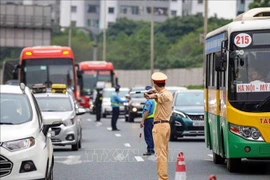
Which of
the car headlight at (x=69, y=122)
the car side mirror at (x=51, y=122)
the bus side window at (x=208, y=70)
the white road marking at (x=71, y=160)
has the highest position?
the bus side window at (x=208, y=70)

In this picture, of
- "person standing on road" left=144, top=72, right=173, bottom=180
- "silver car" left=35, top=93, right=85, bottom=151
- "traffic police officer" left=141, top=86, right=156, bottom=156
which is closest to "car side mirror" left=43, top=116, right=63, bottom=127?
"person standing on road" left=144, top=72, right=173, bottom=180

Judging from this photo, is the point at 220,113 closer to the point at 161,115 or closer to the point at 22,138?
the point at 161,115

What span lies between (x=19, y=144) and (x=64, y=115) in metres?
13.7

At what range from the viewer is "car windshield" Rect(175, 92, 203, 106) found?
3184cm

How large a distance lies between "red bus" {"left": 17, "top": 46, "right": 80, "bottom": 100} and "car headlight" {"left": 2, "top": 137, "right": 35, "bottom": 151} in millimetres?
30222

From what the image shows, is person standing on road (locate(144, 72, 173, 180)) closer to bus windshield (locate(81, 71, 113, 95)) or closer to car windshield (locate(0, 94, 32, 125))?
car windshield (locate(0, 94, 32, 125))

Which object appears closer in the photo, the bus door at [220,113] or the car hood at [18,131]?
the car hood at [18,131]

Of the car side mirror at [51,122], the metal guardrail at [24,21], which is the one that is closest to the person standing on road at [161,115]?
the car side mirror at [51,122]

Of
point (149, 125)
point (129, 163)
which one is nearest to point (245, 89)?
point (129, 163)

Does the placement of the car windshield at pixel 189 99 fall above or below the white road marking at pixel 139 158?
above

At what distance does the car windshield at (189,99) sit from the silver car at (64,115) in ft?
15.2

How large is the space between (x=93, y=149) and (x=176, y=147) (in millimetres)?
2264

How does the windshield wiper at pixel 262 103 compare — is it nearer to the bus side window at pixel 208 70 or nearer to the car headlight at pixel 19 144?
the bus side window at pixel 208 70

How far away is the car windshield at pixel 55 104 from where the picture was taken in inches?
1100
